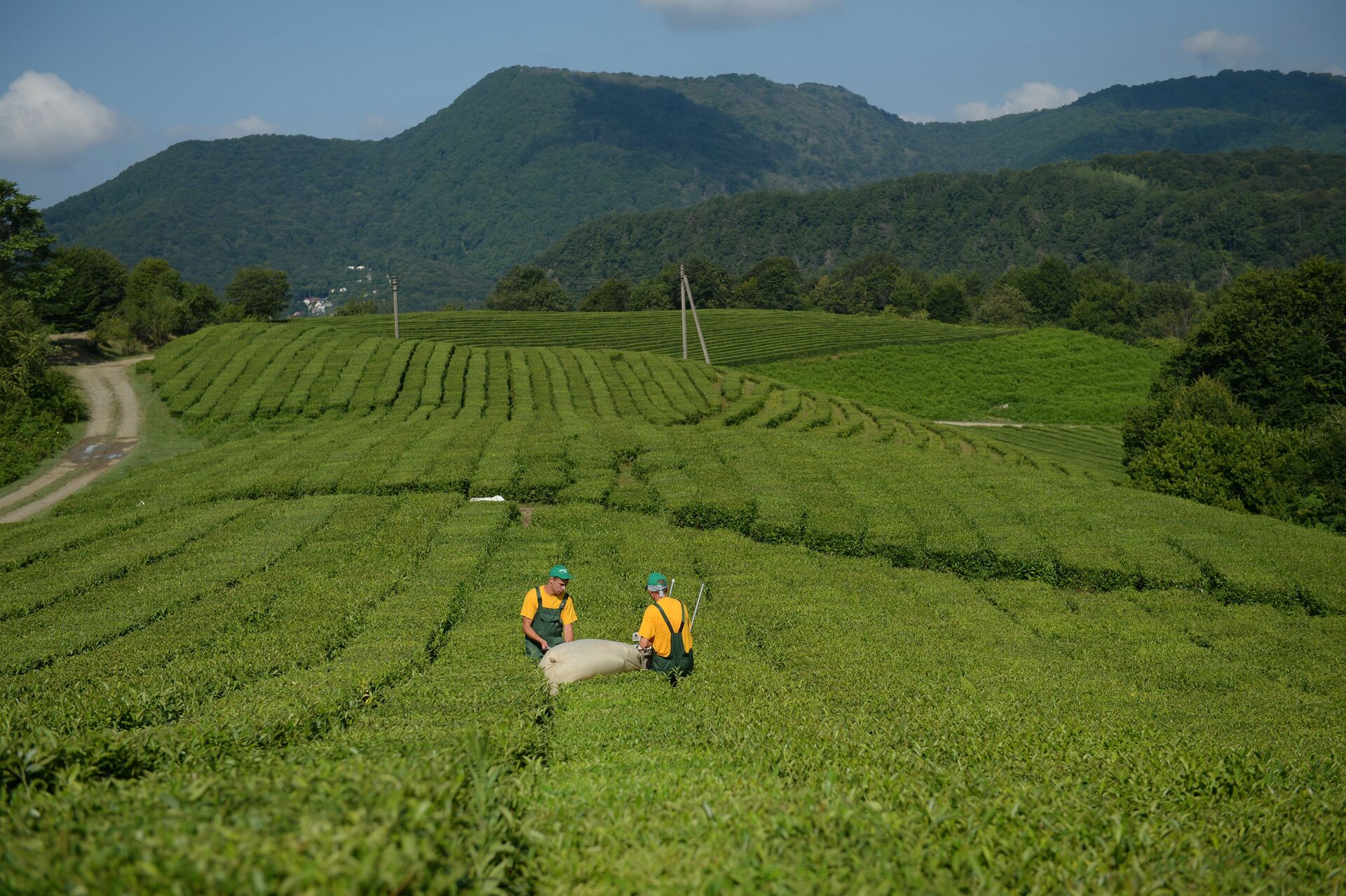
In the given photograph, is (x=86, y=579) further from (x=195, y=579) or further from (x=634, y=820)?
(x=634, y=820)

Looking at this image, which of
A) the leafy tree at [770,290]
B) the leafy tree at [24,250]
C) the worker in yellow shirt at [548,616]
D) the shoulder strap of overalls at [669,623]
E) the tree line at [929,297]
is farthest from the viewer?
the leafy tree at [770,290]

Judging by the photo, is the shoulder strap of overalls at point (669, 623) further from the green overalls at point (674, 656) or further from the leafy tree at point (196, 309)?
the leafy tree at point (196, 309)

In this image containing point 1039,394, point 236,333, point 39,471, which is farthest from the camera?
point 1039,394

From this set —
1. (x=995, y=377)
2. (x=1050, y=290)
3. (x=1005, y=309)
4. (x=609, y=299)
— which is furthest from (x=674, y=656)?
(x=1050, y=290)

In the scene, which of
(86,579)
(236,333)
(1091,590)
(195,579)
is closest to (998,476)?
(1091,590)

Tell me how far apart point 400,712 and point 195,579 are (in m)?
10.9

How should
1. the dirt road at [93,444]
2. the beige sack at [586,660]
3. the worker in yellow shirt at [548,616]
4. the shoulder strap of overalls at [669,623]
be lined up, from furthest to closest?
the dirt road at [93,444], the worker in yellow shirt at [548,616], the shoulder strap of overalls at [669,623], the beige sack at [586,660]

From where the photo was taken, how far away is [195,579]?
715 inches

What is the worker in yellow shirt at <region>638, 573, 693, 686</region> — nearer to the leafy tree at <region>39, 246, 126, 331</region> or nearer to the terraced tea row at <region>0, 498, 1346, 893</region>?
the terraced tea row at <region>0, 498, 1346, 893</region>

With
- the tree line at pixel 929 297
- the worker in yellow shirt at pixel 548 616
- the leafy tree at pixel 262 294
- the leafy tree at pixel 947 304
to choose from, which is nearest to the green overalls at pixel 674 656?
the worker in yellow shirt at pixel 548 616

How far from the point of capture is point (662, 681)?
11.4 metres

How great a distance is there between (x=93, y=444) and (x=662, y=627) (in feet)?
129

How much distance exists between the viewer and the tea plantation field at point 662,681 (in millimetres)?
5156

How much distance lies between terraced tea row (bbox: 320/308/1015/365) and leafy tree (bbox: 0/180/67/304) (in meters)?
19.5
